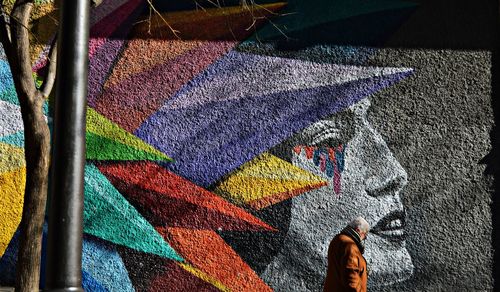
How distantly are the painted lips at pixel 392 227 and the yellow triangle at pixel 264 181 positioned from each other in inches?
31.4

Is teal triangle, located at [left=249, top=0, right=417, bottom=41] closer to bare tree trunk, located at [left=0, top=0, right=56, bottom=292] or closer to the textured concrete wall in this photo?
the textured concrete wall

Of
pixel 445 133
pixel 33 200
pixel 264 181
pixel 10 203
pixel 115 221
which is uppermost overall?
pixel 445 133

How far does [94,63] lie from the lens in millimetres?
8531

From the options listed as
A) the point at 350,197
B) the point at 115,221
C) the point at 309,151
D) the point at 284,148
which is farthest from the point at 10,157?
the point at 350,197

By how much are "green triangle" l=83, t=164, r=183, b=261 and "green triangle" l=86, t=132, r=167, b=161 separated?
167 mm

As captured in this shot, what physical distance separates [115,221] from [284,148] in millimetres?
2157

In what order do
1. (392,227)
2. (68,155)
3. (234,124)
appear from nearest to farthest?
(68,155), (392,227), (234,124)

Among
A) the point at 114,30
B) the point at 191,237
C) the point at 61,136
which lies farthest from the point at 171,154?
the point at 61,136

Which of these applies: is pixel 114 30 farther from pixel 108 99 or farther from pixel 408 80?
pixel 408 80

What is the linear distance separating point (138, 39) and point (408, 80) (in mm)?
3241

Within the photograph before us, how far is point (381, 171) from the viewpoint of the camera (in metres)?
8.23

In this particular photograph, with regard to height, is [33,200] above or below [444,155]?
below

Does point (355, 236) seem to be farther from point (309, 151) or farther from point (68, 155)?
point (68, 155)

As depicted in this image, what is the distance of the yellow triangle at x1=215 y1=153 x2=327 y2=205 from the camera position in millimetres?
8242
